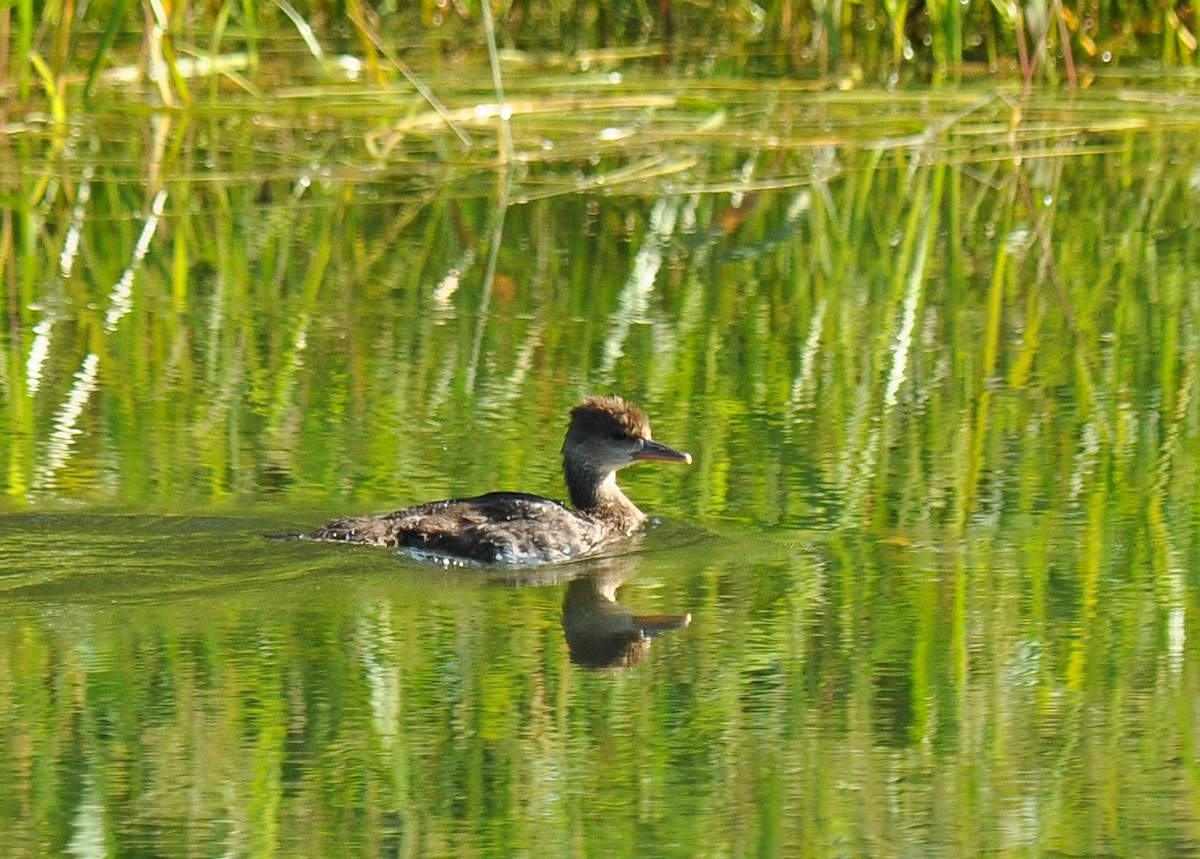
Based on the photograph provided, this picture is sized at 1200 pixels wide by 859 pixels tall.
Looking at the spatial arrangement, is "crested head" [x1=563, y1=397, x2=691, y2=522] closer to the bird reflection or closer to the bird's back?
the bird's back

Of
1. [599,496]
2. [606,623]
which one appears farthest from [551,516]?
[606,623]

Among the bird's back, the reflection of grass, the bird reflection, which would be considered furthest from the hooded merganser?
the reflection of grass

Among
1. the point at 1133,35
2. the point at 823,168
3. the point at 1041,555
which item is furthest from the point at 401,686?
the point at 1133,35

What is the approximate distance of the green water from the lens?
4578mm

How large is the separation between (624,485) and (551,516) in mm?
1024

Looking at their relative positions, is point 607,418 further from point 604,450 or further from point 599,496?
point 599,496

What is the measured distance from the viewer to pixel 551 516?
6.67 metres

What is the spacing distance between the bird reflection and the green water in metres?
0.02

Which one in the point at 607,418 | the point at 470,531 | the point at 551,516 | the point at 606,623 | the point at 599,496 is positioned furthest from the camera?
the point at 599,496

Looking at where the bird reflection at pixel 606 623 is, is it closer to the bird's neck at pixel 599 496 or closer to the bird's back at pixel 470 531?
the bird's back at pixel 470 531

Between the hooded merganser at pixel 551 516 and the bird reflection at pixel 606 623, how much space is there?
23 cm

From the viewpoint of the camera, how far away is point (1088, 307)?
29.1 feet

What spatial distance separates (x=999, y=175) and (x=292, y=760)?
7.66m

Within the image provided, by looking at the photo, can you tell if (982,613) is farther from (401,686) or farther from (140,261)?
(140,261)
